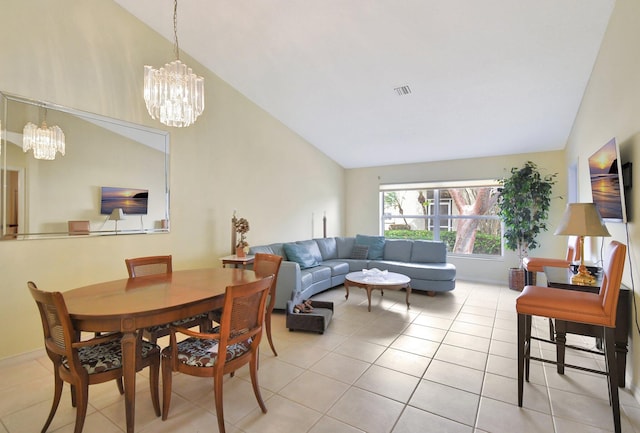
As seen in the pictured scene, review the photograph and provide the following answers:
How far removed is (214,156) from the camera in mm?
4203

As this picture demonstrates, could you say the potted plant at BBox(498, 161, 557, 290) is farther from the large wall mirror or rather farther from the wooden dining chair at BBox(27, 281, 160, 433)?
the wooden dining chair at BBox(27, 281, 160, 433)

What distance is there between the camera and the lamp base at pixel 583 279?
243 cm

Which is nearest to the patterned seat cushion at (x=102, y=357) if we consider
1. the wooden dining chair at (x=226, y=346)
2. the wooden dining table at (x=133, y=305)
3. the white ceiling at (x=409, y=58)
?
the wooden dining table at (x=133, y=305)

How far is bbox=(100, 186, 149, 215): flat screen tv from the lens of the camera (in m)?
3.14

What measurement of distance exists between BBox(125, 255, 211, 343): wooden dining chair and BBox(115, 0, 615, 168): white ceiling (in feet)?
8.22

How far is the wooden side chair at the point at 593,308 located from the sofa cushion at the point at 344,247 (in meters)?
3.99

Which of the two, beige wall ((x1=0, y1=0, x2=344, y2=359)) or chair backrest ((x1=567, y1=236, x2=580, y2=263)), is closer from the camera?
beige wall ((x1=0, y1=0, x2=344, y2=359))

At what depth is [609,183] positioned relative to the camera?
2.40m

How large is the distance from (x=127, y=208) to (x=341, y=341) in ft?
8.81

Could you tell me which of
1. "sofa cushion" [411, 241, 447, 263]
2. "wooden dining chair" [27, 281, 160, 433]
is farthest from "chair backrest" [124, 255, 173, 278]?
"sofa cushion" [411, 241, 447, 263]

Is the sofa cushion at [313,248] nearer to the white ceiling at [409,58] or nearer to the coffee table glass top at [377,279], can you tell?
the coffee table glass top at [377,279]

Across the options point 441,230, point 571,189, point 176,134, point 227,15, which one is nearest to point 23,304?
point 176,134

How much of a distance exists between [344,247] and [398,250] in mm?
1069

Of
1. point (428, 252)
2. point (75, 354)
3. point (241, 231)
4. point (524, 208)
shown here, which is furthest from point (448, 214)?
point (75, 354)
